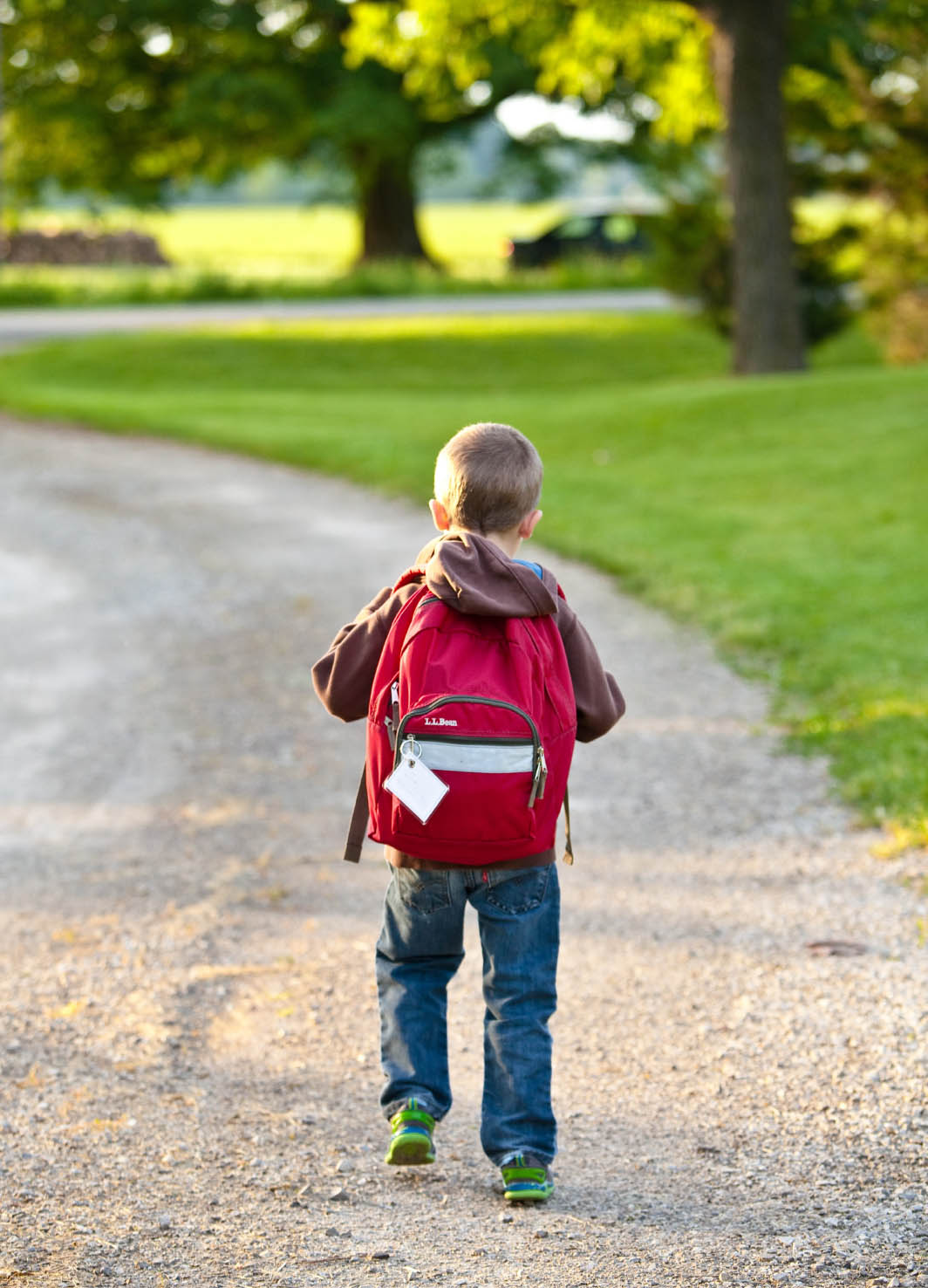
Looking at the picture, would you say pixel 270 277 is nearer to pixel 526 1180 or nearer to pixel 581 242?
pixel 581 242

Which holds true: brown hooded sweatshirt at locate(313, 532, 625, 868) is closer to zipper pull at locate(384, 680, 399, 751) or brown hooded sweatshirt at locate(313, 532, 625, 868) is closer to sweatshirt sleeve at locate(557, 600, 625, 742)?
sweatshirt sleeve at locate(557, 600, 625, 742)

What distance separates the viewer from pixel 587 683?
3133 mm

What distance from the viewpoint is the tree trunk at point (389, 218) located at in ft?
112

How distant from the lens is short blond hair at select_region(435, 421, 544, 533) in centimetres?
299

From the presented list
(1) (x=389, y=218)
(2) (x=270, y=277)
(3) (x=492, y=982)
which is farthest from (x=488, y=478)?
(1) (x=389, y=218)

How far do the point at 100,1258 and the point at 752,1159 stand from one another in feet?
4.41

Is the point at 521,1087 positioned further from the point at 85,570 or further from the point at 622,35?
the point at 622,35

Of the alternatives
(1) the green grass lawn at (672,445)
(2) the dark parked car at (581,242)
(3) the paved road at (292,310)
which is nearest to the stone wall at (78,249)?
(2) the dark parked car at (581,242)

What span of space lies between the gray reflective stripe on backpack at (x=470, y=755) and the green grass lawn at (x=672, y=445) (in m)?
2.60

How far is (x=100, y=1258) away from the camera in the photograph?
2869 mm

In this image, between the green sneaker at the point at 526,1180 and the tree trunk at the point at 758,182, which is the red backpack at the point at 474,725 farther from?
the tree trunk at the point at 758,182

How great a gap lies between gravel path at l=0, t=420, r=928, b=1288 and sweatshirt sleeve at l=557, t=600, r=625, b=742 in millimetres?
963

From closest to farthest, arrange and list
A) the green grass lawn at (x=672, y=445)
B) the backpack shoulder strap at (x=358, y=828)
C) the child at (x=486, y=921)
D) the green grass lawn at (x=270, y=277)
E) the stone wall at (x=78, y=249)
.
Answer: the child at (x=486, y=921) → the backpack shoulder strap at (x=358, y=828) → the green grass lawn at (x=672, y=445) → the green grass lawn at (x=270, y=277) → the stone wall at (x=78, y=249)

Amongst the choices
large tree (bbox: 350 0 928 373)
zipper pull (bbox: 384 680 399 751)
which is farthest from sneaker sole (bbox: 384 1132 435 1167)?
large tree (bbox: 350 0 928 373)
